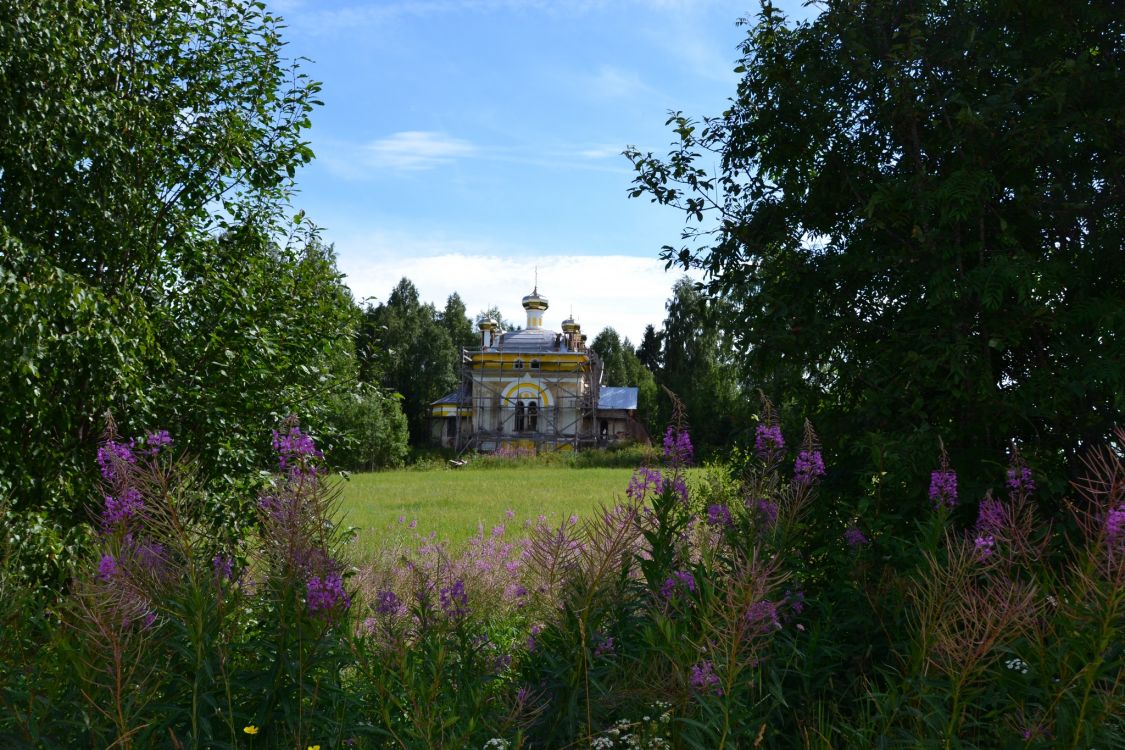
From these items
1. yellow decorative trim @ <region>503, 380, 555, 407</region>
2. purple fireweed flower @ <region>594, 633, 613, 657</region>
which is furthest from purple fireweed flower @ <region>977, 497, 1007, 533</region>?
yellow decorative trim @ <region>503, 380, 555, 407</region>

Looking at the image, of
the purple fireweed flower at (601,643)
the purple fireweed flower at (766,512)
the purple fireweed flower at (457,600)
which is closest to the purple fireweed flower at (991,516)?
the purple fireweed flower at (766,512)

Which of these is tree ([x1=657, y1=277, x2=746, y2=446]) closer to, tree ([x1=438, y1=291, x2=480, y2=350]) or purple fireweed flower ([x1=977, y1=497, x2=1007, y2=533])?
tree ([x1=438, y1=291, x2=480, y2=350])

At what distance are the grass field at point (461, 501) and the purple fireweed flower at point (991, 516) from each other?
5520 mm

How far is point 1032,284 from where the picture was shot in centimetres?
530

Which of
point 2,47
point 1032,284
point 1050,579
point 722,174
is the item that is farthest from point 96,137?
point 1050,579

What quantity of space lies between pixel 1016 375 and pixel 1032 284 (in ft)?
3.17

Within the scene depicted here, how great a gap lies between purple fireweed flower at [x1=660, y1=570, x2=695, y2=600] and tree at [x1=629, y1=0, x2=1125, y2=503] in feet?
6.20

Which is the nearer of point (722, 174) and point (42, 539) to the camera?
point (42, 539)

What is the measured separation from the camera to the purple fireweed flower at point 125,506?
12.8 feet

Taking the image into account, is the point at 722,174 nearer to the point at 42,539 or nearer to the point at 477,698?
the point at 477,698

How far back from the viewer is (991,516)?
4105 millimetres

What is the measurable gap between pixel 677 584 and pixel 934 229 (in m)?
3.26

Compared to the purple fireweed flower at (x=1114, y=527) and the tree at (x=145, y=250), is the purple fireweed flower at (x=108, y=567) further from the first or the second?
the purple fireweed flower at (x=1114, y=527)

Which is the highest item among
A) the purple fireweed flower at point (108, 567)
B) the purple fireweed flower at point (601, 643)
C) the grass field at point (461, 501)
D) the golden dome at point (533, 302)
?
the golden dome at point (533, 302)
